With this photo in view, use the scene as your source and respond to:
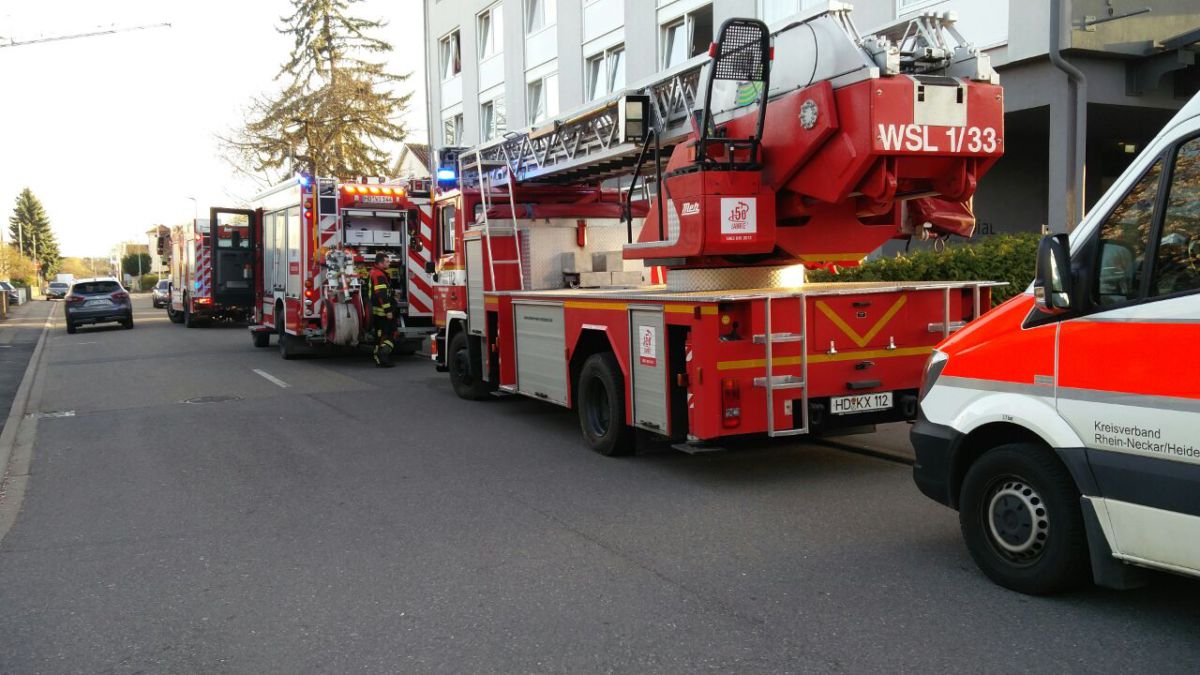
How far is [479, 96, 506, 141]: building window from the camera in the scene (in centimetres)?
3077

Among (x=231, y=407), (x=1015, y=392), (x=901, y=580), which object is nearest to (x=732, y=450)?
(x=901, y=580)

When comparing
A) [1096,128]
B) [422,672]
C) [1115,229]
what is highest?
[1096,128]

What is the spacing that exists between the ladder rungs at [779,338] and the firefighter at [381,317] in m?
10.7

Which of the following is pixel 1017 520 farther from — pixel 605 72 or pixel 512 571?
pixel 605 72

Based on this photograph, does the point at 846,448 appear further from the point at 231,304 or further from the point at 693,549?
the point at 231,304

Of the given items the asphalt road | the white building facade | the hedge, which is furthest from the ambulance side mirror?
the white building facade

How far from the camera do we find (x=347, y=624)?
4.47 metres

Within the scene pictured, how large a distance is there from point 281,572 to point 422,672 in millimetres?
1712

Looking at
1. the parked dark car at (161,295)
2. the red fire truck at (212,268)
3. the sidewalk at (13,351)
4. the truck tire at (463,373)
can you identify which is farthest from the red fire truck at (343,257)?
the parked dark car at (161,295)

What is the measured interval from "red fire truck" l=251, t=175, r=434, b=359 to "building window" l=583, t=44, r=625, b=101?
8404mm

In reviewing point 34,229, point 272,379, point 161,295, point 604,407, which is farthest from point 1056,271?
point 34,229

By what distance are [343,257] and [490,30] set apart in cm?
1741

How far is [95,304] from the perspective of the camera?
27078 millimetres

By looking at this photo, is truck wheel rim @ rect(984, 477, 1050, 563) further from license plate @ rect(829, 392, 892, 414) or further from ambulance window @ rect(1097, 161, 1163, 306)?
license plate @ rect(829, 392, 892, 414)
